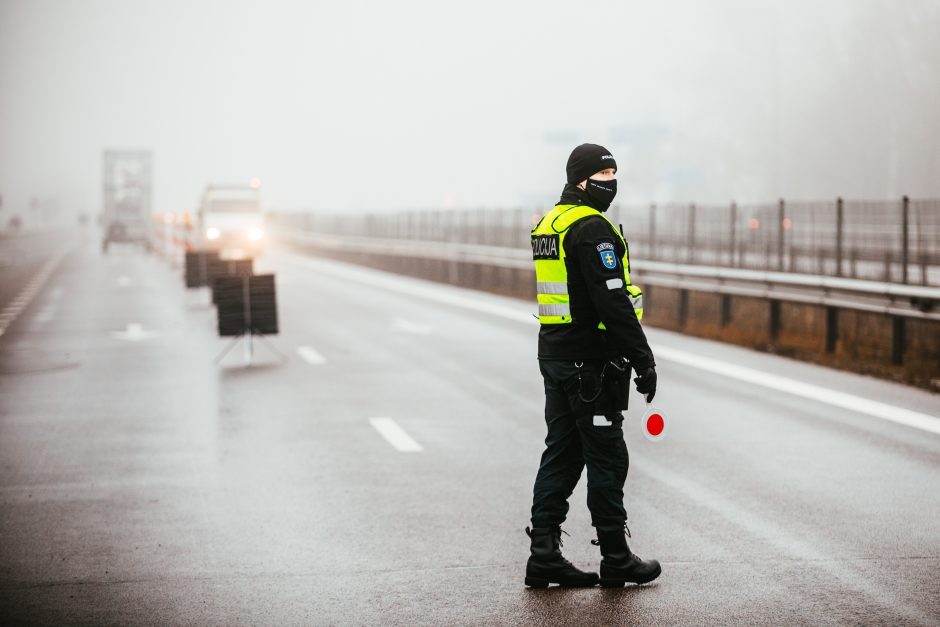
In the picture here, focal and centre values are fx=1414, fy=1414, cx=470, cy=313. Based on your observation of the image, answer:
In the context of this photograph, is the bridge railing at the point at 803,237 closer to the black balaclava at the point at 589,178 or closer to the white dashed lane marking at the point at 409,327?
the white dashed lane marking at the point at 409,327

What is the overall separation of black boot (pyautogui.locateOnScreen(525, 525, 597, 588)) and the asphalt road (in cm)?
6

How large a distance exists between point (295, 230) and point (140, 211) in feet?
40.8

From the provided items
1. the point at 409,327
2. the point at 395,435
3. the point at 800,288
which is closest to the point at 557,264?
the point at 395,435

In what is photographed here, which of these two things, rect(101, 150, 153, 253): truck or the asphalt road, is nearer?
the asphalt road

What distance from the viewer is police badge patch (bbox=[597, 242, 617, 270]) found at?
19.6 feet

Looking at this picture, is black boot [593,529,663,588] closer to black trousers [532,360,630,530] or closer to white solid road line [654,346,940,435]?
black trousers [532,360,630,530]

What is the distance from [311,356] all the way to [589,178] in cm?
1099

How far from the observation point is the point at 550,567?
20.3ft

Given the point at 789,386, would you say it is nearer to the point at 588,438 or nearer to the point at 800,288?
the point at 800,288

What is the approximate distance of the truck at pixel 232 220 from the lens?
46.6 meters

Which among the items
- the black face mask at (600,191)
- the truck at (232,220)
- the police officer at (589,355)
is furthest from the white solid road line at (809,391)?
the truck at (232,220)

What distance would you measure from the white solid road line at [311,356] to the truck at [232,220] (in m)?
29.0

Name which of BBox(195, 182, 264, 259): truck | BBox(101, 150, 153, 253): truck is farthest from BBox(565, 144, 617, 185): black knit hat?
BBox(101, 150, 153, 253): truck

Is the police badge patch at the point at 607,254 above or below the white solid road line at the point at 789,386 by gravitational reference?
above
